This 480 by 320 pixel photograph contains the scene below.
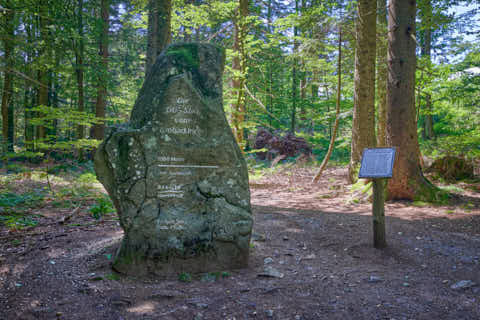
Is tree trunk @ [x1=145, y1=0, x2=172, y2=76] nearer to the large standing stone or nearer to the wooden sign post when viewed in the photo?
the large standing stone

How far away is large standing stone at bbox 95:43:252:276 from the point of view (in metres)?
3.55

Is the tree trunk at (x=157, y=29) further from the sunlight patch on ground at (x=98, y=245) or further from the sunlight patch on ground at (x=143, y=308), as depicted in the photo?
the sunlight patch on ground at (x=143, y=308)

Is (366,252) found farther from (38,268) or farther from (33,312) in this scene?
(38,268)

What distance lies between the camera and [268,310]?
271 cm

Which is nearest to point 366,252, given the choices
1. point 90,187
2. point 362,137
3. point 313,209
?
point 313,209

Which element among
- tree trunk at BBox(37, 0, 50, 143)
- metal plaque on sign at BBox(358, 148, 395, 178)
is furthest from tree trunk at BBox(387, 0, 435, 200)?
tree trunk at BBox(37, 0, 50, 143)

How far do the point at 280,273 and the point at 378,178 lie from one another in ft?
6.23

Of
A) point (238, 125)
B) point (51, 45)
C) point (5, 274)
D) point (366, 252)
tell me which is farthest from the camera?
point (238, 125)

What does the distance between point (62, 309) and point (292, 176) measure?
10.8m

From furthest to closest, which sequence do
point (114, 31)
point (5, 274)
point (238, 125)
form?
point (114, 31) < point (238, 125) < point (5, 274)

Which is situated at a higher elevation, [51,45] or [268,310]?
[51,45]

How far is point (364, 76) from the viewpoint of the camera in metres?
8.85

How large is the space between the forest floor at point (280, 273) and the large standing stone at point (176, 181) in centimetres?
29

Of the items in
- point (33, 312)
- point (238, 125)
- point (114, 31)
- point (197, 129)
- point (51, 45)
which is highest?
point (114, 31)
